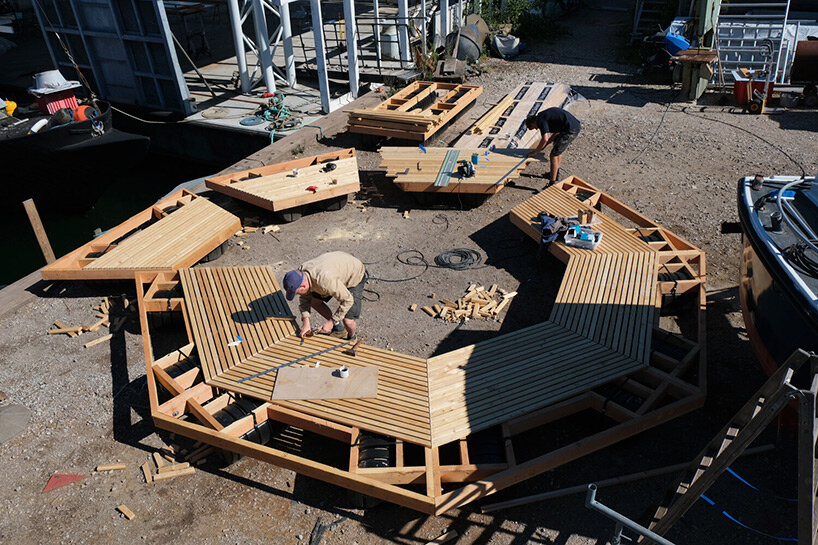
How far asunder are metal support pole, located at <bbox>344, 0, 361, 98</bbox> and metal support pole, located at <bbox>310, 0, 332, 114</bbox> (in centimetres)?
75

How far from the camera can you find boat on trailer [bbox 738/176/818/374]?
5789mm

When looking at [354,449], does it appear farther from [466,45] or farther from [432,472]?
[466,45]

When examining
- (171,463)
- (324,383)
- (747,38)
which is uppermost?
(747,38)

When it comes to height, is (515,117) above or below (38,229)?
below

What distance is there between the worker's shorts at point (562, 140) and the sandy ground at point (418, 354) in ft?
2.94

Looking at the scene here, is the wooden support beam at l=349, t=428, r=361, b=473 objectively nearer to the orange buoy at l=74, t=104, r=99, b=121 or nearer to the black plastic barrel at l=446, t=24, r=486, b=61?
the orange buoy at l=74, t=104, r=99, b=121

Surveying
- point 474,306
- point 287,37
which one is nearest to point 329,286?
point 474,306

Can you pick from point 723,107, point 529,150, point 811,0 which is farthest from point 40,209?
point 811,0

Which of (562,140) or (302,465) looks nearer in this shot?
(302,465)

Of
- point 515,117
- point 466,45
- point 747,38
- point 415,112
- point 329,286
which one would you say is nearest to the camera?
point 329,286

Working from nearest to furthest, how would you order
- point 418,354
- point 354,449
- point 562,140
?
point 354,449 < point 418,354 < point 562,140

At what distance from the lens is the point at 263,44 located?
51.4 ft

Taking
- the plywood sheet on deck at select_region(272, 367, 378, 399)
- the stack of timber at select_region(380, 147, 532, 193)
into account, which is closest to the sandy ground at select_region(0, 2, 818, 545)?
the stack of timber at select_region(380, 147, 532, 193)

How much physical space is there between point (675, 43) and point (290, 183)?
12170mm
